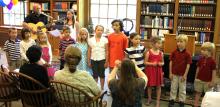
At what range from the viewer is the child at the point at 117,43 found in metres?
4.22

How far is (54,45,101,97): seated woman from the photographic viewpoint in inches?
101

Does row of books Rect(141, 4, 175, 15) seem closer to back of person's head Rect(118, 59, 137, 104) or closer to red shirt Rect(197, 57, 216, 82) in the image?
red shirt Rect(197, 57, 216, 82)

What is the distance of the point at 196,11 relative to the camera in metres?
6.30

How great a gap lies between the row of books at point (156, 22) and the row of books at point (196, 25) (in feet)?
0.82

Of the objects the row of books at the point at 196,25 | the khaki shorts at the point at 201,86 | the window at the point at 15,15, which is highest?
the window at the point at 15,15

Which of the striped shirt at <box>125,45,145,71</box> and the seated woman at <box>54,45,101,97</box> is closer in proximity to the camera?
the seated woman at <box>54,45,101,97</box>

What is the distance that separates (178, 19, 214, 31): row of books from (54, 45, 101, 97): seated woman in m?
4.32

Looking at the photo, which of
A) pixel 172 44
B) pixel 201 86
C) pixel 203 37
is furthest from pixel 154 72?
pixel 203 37

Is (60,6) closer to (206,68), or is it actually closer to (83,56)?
(83,56)

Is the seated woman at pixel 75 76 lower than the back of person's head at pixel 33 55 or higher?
lower

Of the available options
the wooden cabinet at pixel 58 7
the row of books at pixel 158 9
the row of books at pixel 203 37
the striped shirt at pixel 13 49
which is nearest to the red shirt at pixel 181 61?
the striped shirt at pixel 13 49

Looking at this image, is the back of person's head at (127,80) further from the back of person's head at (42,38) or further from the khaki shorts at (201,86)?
the back of person's head at (42,38)

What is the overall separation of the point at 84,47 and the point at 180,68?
1.42m

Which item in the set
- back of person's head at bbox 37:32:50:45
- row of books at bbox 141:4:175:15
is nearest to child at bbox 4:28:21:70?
back of person's head at bbox 37:32:50:45
